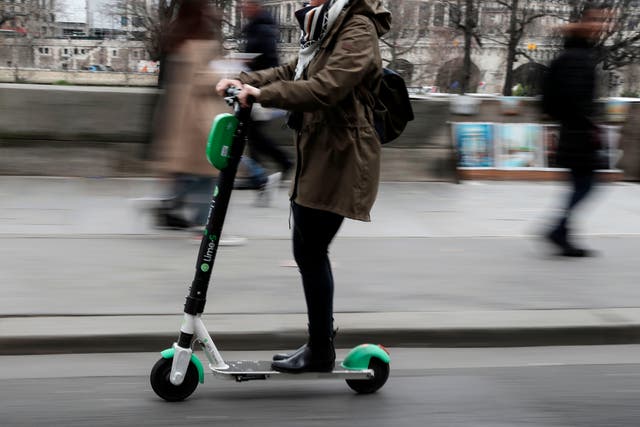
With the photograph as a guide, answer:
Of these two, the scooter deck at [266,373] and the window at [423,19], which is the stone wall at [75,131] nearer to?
the scooter deck at [266,373]

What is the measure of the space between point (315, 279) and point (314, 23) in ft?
→ 3.54

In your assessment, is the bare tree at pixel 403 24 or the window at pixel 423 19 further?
the window at pixel 423 19

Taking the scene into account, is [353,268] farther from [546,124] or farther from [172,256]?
[546,124]

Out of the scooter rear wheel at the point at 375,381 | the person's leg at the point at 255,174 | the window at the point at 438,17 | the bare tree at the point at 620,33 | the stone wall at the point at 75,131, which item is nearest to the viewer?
the scooter rear wheel at the point at 375,381

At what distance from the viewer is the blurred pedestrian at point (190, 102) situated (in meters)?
6.29

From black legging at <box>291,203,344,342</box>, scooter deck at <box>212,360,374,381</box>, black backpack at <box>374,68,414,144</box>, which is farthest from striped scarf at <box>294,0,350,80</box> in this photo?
scooter deck at <box>212,360,374,381</box>

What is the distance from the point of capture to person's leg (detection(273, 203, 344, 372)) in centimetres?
350

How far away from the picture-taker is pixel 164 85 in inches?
264

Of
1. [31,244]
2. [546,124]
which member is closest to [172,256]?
[31,244]

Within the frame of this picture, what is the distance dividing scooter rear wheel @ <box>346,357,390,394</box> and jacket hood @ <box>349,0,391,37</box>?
1491mm

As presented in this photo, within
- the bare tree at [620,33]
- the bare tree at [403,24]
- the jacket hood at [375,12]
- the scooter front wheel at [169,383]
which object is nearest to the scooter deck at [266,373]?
the scooter front wheel at [169,383]

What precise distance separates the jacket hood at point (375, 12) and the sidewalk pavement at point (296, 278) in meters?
1.77

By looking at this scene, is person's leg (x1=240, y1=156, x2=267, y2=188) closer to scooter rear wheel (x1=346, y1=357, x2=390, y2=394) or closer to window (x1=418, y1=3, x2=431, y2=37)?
scooter rear wheel (x1=346, y1=357, x2=390, y2=394)

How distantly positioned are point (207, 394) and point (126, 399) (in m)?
0.36
